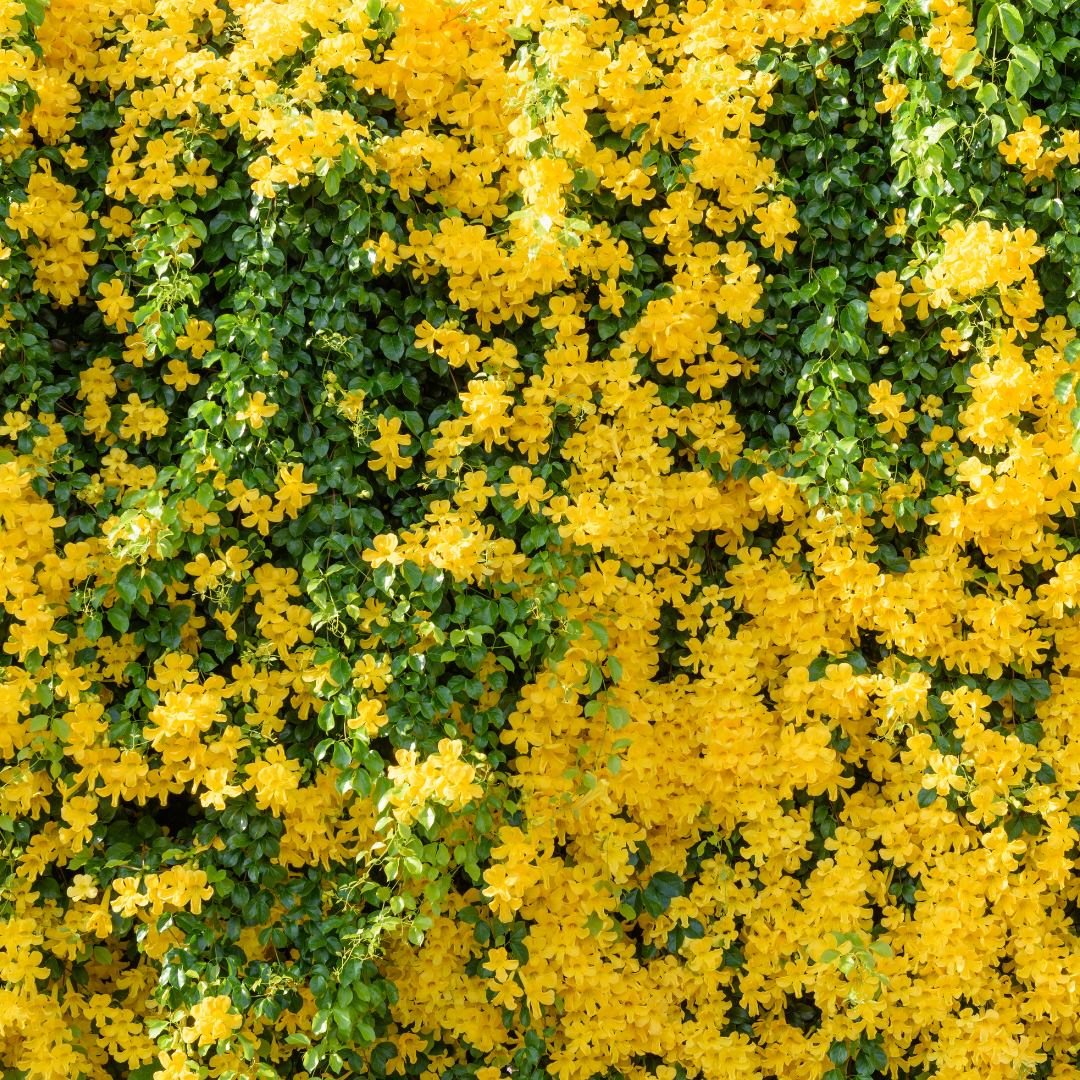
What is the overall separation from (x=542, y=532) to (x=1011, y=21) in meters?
1.51

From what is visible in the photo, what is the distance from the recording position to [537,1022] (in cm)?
253

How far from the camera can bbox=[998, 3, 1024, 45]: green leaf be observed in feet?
8.14

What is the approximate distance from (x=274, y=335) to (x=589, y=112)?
3.00 ft

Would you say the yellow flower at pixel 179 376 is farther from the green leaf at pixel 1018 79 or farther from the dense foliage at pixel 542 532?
the green leaf at pixel 1018 79

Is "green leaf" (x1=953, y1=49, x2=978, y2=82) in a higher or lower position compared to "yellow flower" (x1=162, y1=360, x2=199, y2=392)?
higher

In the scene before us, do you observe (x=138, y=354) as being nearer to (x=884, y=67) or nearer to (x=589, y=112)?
(x=589, y=112)

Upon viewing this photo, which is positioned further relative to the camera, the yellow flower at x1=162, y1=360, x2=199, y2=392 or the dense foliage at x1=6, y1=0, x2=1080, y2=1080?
the yellow flower at x1=162, y1=360, x2=199, y2=392

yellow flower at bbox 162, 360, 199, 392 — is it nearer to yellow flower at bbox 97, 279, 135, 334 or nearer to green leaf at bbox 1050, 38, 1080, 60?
yellow flower at bbox 97, 279, 135, 334

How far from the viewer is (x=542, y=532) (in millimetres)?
2502

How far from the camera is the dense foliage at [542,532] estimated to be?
243 centimetres

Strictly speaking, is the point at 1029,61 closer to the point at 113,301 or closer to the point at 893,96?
the point at 893,96

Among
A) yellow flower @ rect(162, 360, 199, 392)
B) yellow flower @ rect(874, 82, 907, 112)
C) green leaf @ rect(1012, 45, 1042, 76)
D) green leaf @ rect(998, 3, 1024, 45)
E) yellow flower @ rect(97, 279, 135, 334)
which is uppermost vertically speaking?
green leaf @ rect(998, 3, 1024, 45)

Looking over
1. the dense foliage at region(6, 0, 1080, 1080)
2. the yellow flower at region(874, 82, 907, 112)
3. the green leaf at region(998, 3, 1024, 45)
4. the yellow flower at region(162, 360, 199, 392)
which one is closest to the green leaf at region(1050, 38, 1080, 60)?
the dense foliage at region(6, 0, 1080, 1080)

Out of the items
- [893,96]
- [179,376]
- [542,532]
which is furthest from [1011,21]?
[179,376]
